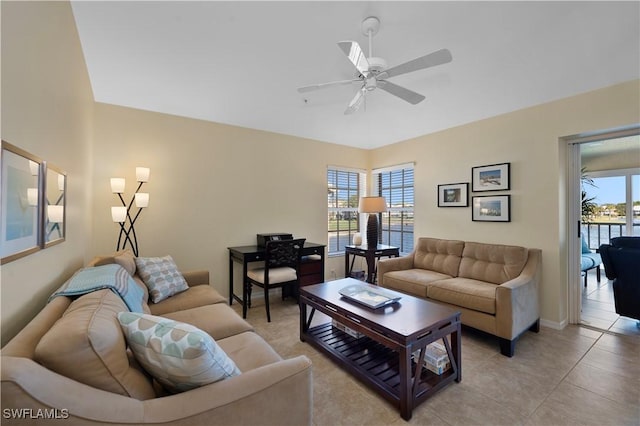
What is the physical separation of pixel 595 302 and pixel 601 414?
8.53 ft

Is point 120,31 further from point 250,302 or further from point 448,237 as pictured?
point 448,237

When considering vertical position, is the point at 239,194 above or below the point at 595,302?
above

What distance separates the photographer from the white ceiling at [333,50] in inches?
79.4

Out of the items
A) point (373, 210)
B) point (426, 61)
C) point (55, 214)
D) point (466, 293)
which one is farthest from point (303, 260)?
point (426, 61)

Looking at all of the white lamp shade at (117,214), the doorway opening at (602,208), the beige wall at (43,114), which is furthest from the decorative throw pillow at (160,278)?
the doorway opening at (602,208)

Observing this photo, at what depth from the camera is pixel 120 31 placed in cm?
218

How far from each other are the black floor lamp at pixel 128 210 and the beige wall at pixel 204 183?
77 mm

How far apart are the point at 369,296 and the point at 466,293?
1060 millimetres

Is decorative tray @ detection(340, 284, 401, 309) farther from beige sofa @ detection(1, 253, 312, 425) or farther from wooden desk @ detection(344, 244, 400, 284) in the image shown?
wooden desk @ detection(344, 244, 400, 284)

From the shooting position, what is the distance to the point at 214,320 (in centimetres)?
196

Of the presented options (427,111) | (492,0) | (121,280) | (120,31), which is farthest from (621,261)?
(120,31)

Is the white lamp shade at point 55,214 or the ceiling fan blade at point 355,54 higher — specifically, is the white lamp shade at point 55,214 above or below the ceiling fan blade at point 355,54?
below

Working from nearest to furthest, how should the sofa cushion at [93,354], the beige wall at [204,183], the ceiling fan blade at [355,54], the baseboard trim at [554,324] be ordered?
the sofa cushion at [93,354]
the ceiling fan blade at [355,54]
the baseboard trim at [554,324]
the beige wall at [204,183]

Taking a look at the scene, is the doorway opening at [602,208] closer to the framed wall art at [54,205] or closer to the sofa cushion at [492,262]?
the sofa cushion at [492,262]
